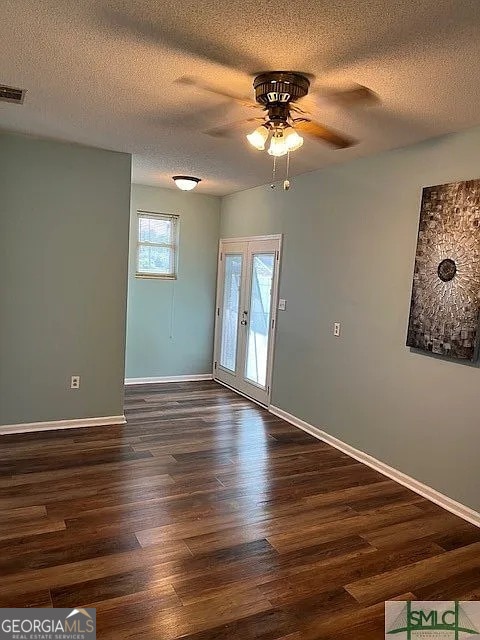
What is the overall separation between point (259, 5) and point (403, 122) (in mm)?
1516

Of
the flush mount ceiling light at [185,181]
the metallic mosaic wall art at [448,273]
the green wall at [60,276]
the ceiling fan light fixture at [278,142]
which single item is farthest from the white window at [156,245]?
the ceiling fan light fixture at [278,142]

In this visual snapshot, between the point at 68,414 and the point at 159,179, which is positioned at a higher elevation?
the point at 159,179

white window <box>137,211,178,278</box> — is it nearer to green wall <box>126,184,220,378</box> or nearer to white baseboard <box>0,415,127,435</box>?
green wall <box>126,184,220,378</box>

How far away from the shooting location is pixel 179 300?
19.8ft

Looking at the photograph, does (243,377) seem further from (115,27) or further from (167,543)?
(115,27)

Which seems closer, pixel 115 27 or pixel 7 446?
pixel 115 27

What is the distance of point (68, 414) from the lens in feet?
13.6

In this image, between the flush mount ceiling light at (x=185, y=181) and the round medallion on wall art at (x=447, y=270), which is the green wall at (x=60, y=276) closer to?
the flush mount ceiling light at (x=185, y=181)

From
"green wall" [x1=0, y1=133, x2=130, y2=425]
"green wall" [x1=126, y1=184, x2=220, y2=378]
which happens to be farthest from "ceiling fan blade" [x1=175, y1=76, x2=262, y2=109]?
"green wall" [x1=126, y1=184, x2=220, y2=378]

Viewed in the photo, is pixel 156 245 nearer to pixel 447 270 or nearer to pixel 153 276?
pixel 153 276

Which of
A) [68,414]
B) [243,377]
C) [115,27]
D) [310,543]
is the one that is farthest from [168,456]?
[115,27]

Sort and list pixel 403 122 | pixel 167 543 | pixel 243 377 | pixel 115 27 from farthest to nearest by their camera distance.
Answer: pixel 243 377 → pixel 403 122 → pixel 167 543 → pixel 115 27

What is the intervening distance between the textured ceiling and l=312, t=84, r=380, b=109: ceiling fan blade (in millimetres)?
46

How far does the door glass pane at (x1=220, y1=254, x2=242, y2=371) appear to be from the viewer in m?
5.84
